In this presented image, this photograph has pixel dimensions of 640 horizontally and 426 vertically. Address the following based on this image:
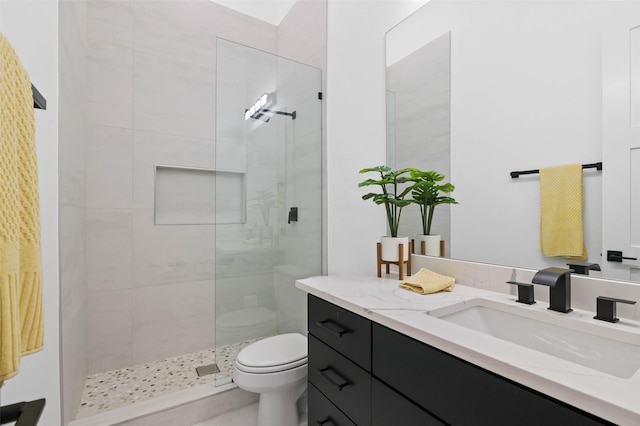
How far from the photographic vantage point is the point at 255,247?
1883 millimetres

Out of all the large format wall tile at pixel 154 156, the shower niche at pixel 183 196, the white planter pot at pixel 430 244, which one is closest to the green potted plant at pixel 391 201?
the white planter pot at pixel 430 244

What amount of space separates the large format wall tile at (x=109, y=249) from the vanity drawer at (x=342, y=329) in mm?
1518

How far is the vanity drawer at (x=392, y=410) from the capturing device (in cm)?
75

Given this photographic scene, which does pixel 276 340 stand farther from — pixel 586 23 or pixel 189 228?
pixel 586 23

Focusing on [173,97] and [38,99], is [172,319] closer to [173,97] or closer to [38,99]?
[173,97]

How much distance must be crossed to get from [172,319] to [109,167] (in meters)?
1.16

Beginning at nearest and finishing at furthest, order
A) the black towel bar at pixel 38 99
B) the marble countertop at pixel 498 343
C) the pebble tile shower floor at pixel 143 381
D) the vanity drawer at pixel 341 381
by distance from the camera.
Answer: the marble countertop at pixel 498 343 < the black towel bar at pixel 38 99 < the vanity drawer at pixel 341 381 < the pebble tile shower floor at pixel 143 381

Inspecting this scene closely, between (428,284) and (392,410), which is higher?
(428,284)

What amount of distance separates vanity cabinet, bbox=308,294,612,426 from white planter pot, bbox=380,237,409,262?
1.34 ft

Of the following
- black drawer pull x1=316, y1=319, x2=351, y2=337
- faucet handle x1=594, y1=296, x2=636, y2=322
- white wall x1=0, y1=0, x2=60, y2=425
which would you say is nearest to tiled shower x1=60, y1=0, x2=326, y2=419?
white wall x1=0, y1=0, x2=60, y2=425

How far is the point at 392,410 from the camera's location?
85 cm

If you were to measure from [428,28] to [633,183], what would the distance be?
41.8 inches

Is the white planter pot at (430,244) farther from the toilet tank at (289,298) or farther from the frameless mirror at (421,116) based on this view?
the toilet tank at (289,298)

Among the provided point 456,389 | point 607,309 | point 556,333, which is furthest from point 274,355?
point 607,309
